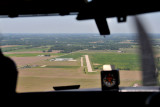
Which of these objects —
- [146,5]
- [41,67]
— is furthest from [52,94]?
[41,67]


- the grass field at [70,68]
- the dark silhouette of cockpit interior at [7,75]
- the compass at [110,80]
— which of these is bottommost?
the grass field at [70,68]

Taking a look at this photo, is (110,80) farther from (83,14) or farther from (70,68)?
(70,68)

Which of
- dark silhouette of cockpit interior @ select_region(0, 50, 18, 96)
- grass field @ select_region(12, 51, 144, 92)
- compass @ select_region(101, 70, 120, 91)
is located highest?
dark silhouette of cockpit interior @ select_region(0, 50, 18, 96)

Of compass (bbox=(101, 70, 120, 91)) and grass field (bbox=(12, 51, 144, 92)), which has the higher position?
compass (bbox=(101, 70, 120, 91))

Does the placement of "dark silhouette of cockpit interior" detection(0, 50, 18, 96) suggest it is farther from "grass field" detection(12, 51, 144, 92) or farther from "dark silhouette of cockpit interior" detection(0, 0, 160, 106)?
"grass field" detection(12, 51, 144, 92)

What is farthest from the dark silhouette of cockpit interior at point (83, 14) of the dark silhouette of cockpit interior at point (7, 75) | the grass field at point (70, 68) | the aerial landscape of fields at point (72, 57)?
the grass field at point (70, 68)

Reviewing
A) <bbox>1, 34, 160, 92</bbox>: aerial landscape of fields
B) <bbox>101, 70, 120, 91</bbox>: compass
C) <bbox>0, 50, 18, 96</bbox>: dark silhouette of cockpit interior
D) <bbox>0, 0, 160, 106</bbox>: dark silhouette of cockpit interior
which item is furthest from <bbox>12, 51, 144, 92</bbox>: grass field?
<bbox>0, 50, 18, 96</bbox>: dark silhouette of cockpit interior

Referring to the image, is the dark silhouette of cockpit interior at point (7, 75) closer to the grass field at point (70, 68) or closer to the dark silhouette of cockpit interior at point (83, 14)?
the dark silhouette of cockpit interior at point (83, 14)
